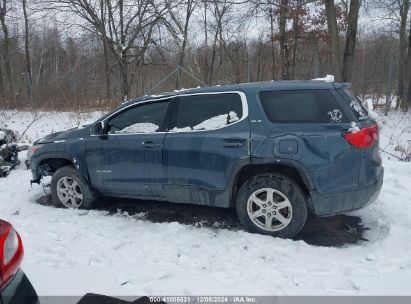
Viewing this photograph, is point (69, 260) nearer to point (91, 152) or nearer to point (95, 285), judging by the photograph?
point (95, 285)

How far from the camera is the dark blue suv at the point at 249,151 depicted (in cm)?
394

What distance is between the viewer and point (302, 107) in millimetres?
4086

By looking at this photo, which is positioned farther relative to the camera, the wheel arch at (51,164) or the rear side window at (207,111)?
the wheel arch at (51,164)

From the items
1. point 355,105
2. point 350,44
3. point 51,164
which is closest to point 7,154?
point 51,164

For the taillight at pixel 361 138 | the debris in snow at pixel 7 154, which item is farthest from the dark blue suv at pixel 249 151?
the debris in snow at pixel 7 154

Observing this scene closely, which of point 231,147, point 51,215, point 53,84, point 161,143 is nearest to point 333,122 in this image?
point 231,147

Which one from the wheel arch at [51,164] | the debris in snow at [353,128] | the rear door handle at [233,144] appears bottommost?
the wheel arch at [51,164]

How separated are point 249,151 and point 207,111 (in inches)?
32.0

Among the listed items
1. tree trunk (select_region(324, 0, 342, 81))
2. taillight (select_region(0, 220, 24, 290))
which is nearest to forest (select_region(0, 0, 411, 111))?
tree trunk (select_region(324, 0, 342, 81))

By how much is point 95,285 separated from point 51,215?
215cm

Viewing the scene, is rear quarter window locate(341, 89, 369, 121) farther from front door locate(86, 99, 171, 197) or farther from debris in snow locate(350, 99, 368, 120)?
front door locate(86, 99, 171, 197)

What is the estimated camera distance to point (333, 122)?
3.94 meters

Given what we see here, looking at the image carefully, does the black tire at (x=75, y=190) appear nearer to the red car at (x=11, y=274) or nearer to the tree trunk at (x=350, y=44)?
the red car at (x=11, y=274)

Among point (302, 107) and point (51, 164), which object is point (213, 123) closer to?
point (302, 107)
